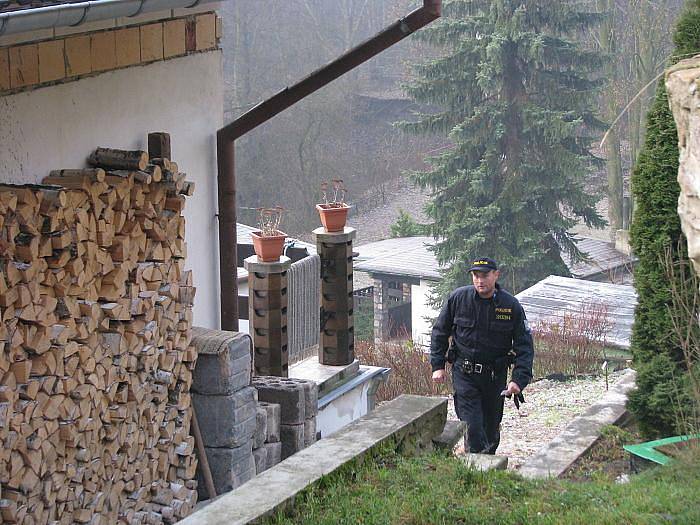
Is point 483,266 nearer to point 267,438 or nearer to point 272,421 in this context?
point 272,421

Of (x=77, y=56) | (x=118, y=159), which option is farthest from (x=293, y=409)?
(x=77, y=56)

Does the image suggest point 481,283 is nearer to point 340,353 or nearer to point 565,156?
A: point 340,353

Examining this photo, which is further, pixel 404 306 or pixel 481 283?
pixel 404 306

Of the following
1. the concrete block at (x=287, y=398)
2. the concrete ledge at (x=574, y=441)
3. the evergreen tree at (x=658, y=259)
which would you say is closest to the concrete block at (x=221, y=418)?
the concrete block at (x=287, y=398)

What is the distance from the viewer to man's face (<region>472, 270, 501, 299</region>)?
6.82 metres

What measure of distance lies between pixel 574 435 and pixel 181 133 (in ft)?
13.4

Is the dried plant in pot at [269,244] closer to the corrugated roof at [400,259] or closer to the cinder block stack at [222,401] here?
the cinder block stack at [222,401]

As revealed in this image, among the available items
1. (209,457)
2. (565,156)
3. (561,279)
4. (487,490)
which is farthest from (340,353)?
(565,156)

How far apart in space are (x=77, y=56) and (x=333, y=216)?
3806 millimetres

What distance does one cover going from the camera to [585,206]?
1043 inches

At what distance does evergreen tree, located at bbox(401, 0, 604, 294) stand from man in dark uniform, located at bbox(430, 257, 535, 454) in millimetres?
18529

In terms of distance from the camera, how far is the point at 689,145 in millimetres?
2713

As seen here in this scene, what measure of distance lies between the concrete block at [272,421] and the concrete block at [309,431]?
0.28 metres

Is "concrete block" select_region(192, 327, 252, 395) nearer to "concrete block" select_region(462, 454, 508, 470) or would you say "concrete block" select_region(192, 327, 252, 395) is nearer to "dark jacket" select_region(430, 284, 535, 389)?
"dark jacket" select_region(430, 284, 535, 389)
